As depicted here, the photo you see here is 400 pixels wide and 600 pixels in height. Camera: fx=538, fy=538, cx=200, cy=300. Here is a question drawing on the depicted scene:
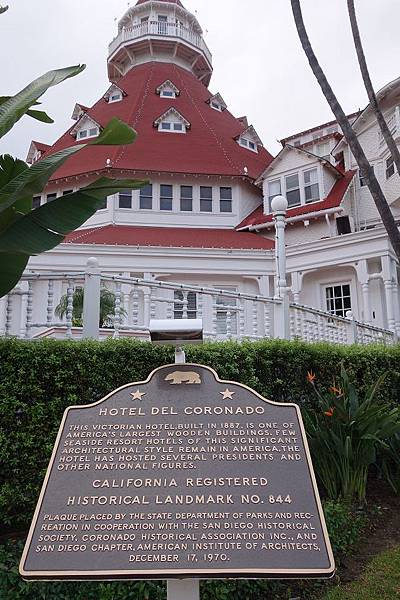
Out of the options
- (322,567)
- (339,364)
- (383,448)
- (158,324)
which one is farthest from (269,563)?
(339,364)

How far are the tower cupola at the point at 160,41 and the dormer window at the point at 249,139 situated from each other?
23.8 feet

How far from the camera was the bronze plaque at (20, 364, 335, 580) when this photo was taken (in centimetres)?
303

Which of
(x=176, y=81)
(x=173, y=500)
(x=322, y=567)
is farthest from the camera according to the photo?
(x=176, y=81)

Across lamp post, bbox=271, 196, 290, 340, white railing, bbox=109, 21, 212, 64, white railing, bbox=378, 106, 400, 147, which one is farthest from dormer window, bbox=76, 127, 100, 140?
lamp post, bbox=271, 196, 290, 340

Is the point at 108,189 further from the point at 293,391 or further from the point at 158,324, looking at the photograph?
the point at 293,391

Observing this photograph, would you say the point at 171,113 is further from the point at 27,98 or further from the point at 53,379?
the point at 53,379

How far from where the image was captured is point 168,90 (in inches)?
1107

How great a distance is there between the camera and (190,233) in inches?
881

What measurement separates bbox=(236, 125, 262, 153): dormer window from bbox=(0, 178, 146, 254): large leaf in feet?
75.5

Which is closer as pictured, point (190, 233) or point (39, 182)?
point (39, 182)

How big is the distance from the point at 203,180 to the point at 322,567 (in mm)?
22000

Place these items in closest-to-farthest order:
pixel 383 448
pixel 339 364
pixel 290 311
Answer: pixel 383 448 < pixel 339 364 < pixel 290 311

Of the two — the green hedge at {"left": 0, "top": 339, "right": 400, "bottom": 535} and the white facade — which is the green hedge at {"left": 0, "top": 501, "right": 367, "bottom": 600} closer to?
the green hedge at {"left": 0, "top": 339, "right": 400, "bottom": 535}

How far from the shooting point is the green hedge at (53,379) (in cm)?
579
